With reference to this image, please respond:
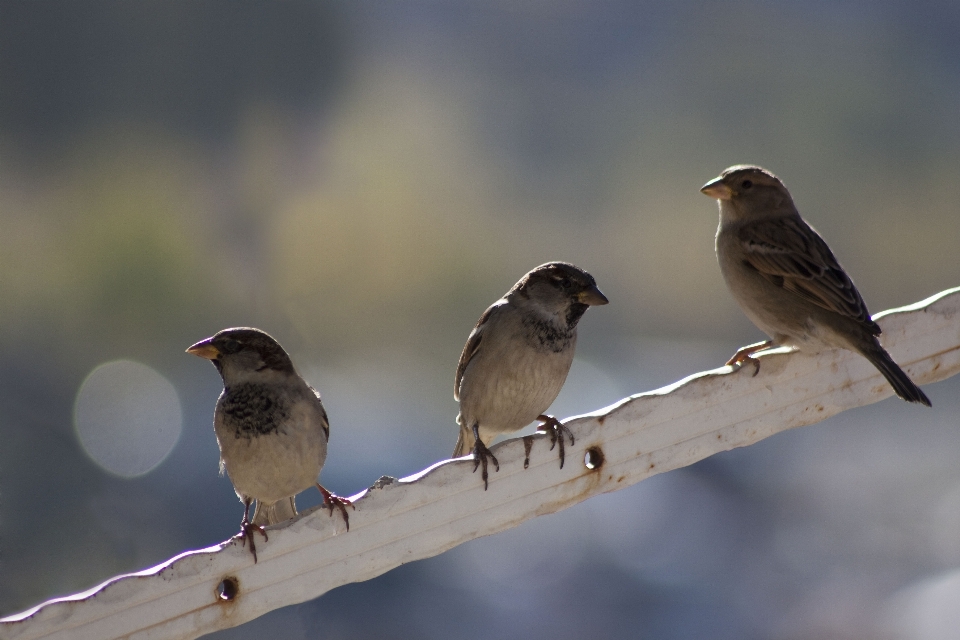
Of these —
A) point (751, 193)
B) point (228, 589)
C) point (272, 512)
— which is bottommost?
point (228, 589)

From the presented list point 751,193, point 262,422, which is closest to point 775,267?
point 751,193

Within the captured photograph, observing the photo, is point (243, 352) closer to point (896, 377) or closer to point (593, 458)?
point (593, 458)

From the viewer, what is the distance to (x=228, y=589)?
3.59ft

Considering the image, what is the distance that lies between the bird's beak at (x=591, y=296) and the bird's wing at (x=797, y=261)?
51 centimetres

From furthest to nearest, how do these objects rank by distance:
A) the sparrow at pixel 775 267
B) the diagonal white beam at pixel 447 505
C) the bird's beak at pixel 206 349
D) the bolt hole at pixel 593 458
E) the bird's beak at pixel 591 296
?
the sparrow at pixel 775 267, the bird's beak at pixel 591 296, the bird's beak at pixel 206 349, the bolt hole at pixel 593 458, the diagonal white beam at pixel 447 505

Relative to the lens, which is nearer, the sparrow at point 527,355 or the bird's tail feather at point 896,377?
the bird's tail feather at point 896,377

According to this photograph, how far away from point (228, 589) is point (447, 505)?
0.93ft

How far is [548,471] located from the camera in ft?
4.10

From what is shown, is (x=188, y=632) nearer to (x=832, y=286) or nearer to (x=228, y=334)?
(x=228, y=334)

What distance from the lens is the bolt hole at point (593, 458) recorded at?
127cm

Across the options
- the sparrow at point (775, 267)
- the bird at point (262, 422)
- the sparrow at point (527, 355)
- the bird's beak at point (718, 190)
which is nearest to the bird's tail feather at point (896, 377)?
the sparrow at point (775, 267)

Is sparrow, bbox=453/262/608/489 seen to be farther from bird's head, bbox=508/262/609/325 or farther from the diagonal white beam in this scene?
the diagonal white beam

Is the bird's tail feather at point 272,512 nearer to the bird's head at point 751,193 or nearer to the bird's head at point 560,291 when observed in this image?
the bird's head at point 560,291

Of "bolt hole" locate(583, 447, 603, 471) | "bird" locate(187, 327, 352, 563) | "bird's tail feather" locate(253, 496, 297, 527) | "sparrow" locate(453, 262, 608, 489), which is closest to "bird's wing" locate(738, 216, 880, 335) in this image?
"sparrow" locate(453, 262, 608, 489)
